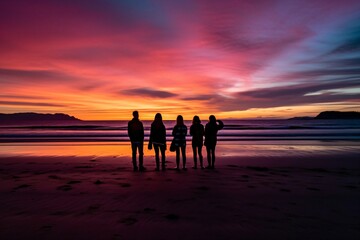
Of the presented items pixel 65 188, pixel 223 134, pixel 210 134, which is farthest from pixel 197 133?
pixel 223 134

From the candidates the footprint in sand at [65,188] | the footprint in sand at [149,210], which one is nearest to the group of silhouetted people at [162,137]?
the footprint in sand at [65,188]

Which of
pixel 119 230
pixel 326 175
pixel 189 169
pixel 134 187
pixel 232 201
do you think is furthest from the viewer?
pixel 189 169

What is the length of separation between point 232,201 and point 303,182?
3.32 meters

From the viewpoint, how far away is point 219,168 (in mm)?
12203

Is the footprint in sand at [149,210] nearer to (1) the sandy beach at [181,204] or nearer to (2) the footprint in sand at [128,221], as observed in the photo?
(1) the sandy beach at [181,204]

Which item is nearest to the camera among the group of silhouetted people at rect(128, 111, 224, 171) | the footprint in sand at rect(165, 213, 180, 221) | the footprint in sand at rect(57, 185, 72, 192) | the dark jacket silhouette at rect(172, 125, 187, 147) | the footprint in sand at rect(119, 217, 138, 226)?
the footprint in sand at rect(119, 217, 138, 226)

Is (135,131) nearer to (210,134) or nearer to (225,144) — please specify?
(210,134)

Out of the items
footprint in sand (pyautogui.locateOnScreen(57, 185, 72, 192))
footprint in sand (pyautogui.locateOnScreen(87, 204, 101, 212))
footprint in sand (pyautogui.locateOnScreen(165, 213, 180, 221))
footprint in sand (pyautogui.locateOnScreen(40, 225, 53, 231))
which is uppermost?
footprint in sand (pyautogui.locateOnScreen(57, 185, 72, 192))

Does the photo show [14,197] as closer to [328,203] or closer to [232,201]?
[232,201]

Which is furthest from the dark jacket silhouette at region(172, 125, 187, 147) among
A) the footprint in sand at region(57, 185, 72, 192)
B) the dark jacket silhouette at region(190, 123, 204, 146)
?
the footprint in sand at region(57, 185, 72, 192)

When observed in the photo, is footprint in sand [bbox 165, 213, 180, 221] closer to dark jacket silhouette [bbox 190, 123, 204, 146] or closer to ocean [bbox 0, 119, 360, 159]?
dark jacket silhouette [bbox 190, 123, 204, 146]

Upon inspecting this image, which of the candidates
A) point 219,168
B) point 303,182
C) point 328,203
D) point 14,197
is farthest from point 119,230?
point 219,168

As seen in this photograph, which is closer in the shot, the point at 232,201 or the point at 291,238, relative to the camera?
the point at 291,238

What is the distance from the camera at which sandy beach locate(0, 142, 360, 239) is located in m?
5.18
